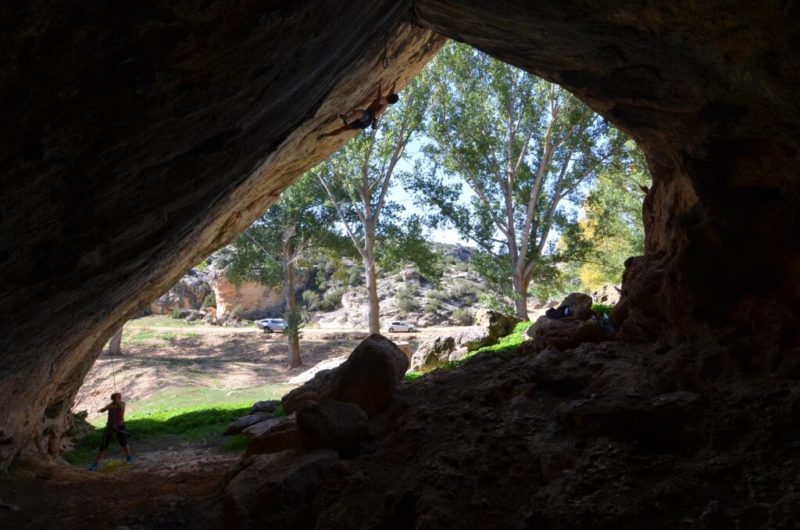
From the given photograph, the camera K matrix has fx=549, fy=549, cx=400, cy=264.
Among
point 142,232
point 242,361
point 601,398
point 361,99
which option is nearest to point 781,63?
point 601,398

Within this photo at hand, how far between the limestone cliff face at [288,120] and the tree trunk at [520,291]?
15679mm

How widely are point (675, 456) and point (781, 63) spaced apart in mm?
2985

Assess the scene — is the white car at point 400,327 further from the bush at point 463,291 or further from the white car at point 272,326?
the bush at point 463,291

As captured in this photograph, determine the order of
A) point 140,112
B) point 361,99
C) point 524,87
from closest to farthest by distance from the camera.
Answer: point 140,112, point 361,99, point 524,87

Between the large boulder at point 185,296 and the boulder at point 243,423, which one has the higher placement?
the large boulder at point 185,296

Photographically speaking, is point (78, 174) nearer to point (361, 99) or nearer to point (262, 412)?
point (361, 99)

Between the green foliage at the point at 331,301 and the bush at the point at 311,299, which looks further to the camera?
the bush at the point at 311,299

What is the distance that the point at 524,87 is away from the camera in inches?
942

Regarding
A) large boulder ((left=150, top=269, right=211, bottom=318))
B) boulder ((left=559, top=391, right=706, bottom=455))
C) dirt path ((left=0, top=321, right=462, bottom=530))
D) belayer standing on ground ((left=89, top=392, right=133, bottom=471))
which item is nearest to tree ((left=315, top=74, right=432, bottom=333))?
dirt path ((left=0, top=321, right=462, bottom=530))

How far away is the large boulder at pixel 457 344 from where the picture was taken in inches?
774

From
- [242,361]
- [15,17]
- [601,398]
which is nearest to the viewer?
[15,17]

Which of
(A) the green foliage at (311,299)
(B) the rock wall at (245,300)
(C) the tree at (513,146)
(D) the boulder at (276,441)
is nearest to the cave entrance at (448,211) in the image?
(C) the tree at (513,146)

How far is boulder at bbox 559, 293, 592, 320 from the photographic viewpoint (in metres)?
12.8

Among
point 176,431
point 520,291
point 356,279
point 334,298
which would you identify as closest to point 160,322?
point 334,298
